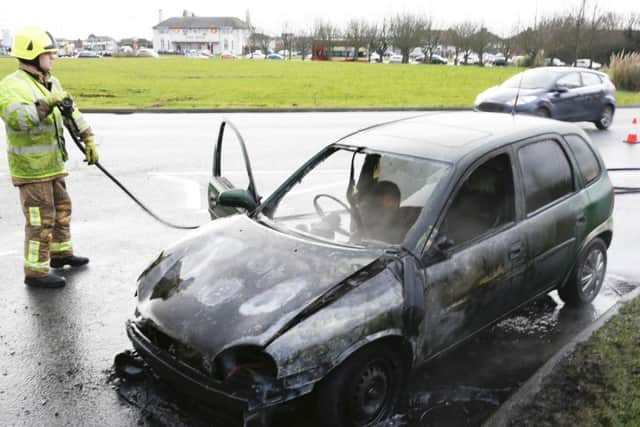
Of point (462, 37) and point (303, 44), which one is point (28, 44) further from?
point (303, 44)

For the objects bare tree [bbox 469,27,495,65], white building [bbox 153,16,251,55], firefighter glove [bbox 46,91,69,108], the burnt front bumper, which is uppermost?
white building [bbox 153,16,251,55]

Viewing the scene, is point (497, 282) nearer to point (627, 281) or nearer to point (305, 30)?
point (627, 281)

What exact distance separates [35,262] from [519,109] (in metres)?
11.2

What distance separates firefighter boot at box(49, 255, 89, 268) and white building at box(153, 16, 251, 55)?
14893 centimetres

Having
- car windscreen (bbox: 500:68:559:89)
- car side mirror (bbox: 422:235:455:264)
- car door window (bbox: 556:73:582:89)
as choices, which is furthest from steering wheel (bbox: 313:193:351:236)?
car door window (bbox: 556:73:582:89)

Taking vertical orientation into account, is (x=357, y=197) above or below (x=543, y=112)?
above

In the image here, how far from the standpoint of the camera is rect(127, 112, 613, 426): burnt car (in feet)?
9.98

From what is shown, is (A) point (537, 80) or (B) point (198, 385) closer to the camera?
(B) point (198, 385)

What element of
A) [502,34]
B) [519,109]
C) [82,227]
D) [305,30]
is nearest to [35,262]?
[82,227]

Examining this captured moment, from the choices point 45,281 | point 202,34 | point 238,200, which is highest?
point 202,34

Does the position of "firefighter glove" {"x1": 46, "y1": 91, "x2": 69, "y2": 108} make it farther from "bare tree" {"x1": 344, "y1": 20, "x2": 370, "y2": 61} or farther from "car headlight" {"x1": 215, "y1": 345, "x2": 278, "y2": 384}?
"bare tree" {"x1": 344, "y1": 20, "x2": 370, "y2": 61}

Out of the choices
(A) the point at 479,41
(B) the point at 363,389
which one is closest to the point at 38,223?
(B) the point at 363,389

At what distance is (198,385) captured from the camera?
3021mm

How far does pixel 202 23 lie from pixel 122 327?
162 metres
